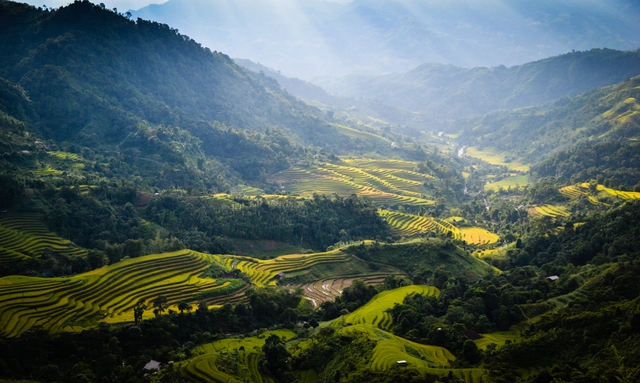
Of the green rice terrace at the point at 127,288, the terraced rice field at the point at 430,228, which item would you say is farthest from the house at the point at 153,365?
the terraced rice field at the point at 430,228

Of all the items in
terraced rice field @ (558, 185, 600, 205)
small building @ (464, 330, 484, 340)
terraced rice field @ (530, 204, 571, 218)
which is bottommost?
small building @ (464, 330, 484, 340)

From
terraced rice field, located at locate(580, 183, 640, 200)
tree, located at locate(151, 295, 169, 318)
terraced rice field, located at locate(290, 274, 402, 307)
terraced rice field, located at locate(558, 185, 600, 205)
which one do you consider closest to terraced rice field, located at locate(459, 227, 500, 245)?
terraced rice field, located at locate(558, 185, 600, 205)

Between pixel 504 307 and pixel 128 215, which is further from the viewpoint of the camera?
pixel 128 215

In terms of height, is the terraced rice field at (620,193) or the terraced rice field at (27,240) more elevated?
the terraced rice field at (620,193)

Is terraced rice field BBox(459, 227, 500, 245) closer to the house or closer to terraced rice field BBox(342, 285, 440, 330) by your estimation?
terraced rice field BBox(342, 285, 440, 330)

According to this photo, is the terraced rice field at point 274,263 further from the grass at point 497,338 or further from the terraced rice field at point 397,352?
the grass at point 497,338

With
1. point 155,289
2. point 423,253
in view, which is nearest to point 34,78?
point 155,289

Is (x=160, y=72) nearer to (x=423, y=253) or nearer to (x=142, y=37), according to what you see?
(x=142, y=37)
